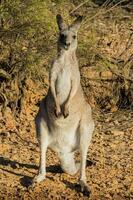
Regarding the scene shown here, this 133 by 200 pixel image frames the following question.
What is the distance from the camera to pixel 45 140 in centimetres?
601

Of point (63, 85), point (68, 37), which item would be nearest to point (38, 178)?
point (63, 85)

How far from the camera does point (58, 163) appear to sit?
662cm

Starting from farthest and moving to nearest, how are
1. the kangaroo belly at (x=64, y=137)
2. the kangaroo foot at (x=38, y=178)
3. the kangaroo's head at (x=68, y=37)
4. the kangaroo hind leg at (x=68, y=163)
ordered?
1. the kangaroo hind leg at (x=68, y=163)
2. the kangaroo belly at (x=64, y=137)
3. the kangaroo foot at (x=38, y=178)
4. the kangaroo's head at (x=68, y=37)


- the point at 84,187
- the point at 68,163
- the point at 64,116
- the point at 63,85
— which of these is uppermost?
the point at 63,85

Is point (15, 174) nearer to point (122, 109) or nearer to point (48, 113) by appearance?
point (48, 113)

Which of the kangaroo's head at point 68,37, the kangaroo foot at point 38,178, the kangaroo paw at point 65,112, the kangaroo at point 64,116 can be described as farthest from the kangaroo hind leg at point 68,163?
the kangaroo's head at point 68,37

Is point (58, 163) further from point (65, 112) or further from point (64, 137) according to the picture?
point (65, 112)

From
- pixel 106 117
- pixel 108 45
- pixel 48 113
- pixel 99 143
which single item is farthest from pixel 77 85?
pixel 108 45

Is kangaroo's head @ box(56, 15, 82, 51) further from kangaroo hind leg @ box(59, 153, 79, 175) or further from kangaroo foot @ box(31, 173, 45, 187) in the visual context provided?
kangaroo foot @ box(31, 173, 45, 187)

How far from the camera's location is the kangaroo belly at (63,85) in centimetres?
607

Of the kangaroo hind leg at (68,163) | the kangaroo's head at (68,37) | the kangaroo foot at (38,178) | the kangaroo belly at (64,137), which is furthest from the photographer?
the kangaroo hind leg at (68,163)

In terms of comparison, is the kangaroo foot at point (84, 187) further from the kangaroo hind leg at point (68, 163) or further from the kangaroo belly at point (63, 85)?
the kangaroo belly at point (63, 85)

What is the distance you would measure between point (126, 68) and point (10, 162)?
9.17 feet

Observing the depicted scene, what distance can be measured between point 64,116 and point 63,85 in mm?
321
